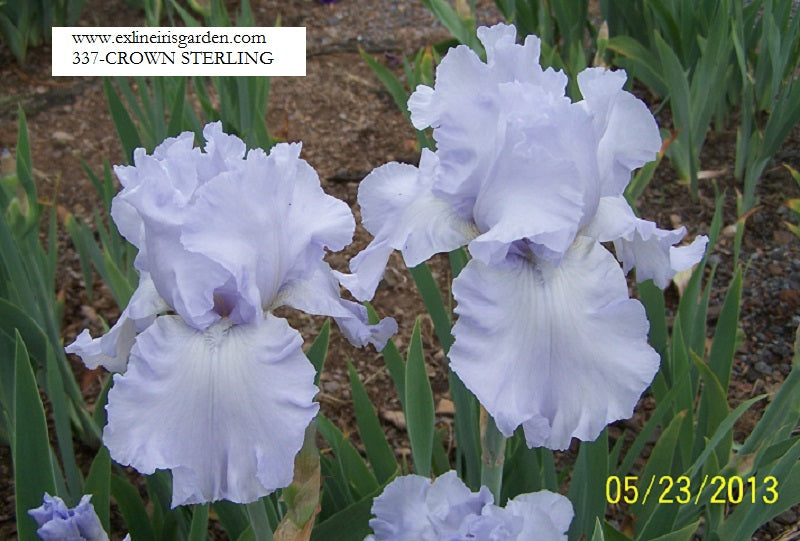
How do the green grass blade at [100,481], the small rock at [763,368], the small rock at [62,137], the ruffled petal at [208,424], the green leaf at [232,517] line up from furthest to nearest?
the small rock at [62,137], the small rock at [763,368], the green leaf at [232,517], the green grass blade at [100,481], the ruffled petal at [208,424]

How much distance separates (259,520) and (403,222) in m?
0.32

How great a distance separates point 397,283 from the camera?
212 cm

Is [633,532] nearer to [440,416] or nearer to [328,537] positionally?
[328,537]

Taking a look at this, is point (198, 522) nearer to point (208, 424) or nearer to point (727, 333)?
point (208, 424)

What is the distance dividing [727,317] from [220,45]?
3.63 ft

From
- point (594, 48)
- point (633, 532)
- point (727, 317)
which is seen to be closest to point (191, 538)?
point (633, 532)

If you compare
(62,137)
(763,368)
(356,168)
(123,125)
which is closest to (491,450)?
(123,125)

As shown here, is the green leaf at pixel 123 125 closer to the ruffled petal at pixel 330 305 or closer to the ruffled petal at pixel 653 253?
the ruffled petal at pixel 330 305

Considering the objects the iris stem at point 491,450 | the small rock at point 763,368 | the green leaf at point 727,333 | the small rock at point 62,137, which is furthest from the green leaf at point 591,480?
the small rock at point 62,137

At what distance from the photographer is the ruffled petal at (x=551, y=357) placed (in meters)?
0.73

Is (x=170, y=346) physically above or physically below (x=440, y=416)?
above

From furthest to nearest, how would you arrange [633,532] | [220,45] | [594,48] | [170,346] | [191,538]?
[594,48] < [220,45] < [633,532] < [191,538] < [170,346]

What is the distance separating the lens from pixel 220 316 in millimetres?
775
